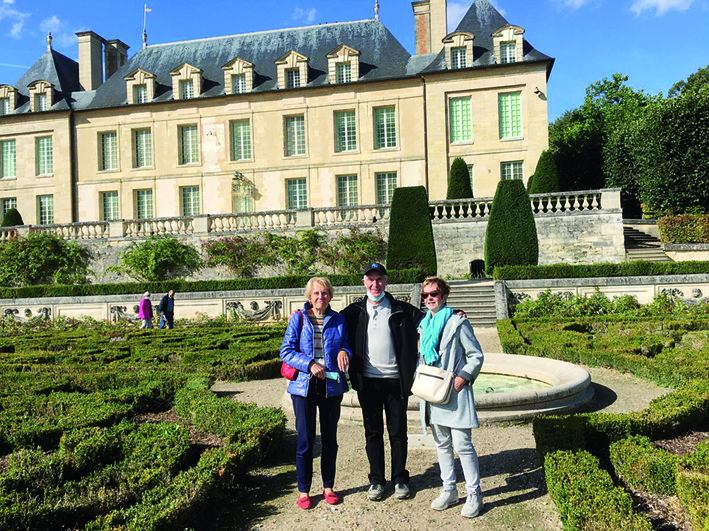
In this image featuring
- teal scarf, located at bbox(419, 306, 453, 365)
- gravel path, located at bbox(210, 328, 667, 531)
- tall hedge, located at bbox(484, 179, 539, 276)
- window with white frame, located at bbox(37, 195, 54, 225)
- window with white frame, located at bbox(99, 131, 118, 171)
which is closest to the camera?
gravel path, located at bbox(210, 328, 667, 531)

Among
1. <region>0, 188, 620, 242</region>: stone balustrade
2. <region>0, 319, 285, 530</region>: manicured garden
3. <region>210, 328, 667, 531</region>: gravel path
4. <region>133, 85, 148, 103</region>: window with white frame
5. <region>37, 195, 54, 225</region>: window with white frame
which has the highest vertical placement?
<region>133, 85, 148, 103</region>: window with white frame

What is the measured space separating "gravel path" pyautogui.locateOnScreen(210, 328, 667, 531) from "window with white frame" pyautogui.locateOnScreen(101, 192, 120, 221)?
84.1 feet

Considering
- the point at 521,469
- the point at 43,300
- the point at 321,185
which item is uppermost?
the point at 321,185

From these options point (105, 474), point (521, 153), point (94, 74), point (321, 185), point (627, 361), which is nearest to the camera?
point (105, 474)

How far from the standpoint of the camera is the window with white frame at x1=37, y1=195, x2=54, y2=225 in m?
29.0

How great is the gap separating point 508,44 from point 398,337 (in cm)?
2422

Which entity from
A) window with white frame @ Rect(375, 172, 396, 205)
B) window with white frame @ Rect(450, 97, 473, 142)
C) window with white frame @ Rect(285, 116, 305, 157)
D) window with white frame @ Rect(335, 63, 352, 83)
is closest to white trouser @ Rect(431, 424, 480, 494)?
window with white frame @ Rect(375, 172, 396, 205)

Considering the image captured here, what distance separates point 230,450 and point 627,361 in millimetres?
6264

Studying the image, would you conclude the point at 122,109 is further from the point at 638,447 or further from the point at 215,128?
the point at 638,447

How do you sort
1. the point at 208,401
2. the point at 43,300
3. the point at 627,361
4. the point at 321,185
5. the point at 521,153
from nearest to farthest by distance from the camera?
1. the point at 208,401
2. the point at 627,361
3. the point at 43,300
4. the point at 521,153
5. the point at 321,185

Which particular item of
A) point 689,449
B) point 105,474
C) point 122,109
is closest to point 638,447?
point 689,449

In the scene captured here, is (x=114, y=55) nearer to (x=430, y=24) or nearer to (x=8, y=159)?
(x=8, y=159)

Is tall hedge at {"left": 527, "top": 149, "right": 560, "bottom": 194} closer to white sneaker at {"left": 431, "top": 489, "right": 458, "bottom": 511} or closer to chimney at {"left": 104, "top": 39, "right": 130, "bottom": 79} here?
white sneaker at {"left": 431, "top": 489, "right": 458, "bottom": 511}

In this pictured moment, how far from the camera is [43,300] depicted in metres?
18.1
